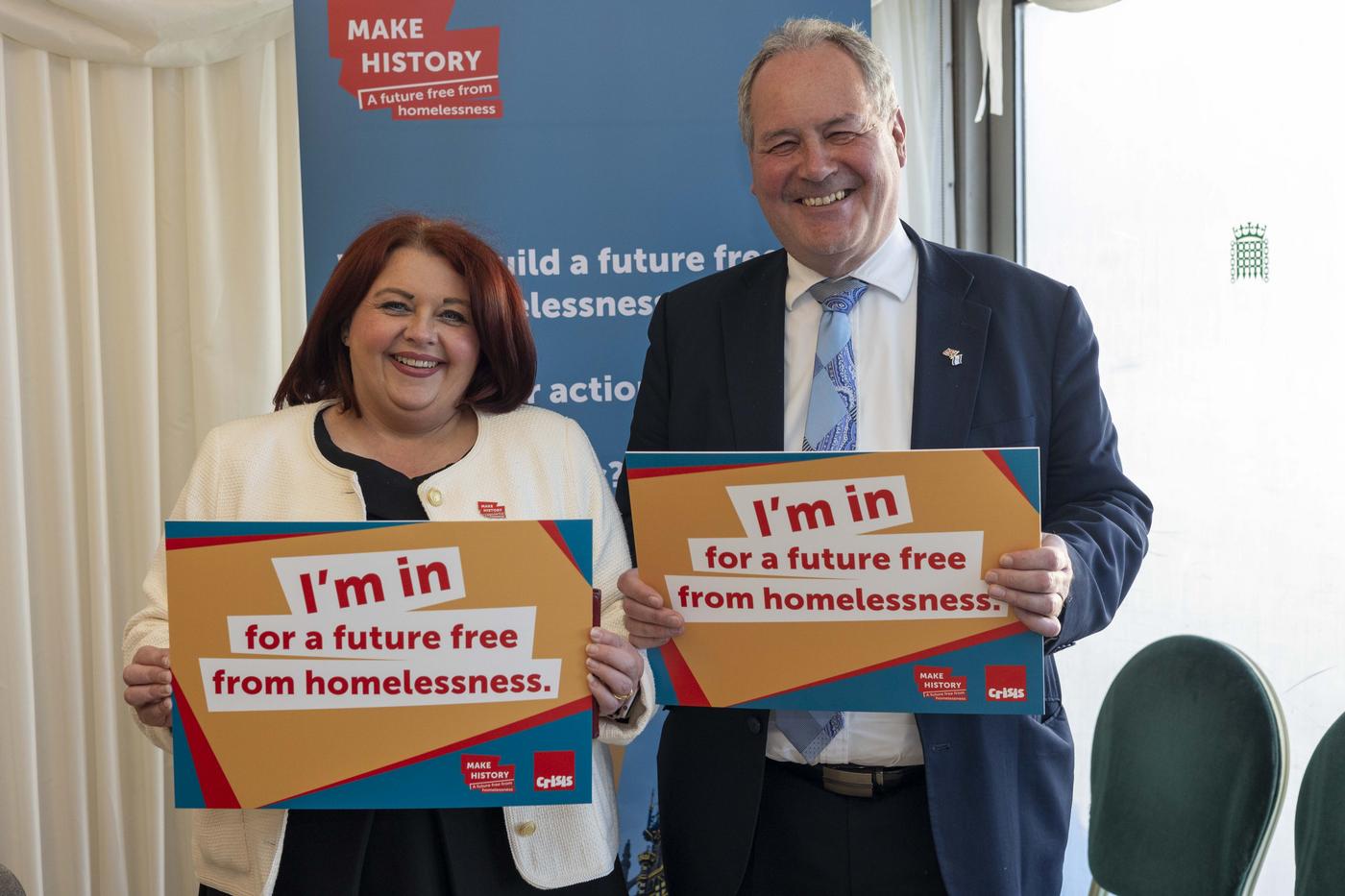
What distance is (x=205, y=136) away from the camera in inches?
147

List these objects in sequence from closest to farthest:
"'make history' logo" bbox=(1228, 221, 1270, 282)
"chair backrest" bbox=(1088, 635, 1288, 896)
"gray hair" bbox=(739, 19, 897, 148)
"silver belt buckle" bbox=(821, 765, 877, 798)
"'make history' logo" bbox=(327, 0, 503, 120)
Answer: "silver belt buckle" bbox=(821, 765, 877, 798) → "gray hair" bbox=(739, 19, 897, 148) → "chair backrest" bbox=(1088, 635, 1288, 896) → "'make history' logo" bbox=(327, 0, 503, 120) → "'make history' logo" bbox=(1228, 221, 1270, 282)

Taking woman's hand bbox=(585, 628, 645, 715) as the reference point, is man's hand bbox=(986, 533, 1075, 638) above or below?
above

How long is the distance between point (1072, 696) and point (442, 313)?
9.22 feet

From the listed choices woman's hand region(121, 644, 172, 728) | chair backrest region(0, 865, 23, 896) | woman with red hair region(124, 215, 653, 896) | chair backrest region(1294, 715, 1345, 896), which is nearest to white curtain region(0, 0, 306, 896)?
chair backrest region(0, 865, 23, 896)

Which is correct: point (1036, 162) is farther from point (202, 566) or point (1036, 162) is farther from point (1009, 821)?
point (202, 566)

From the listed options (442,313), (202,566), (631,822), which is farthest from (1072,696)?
(202,566)

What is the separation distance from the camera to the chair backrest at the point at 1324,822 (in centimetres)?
211

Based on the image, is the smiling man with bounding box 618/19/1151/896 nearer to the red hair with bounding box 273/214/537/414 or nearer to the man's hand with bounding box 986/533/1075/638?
the man's hand with bounding box 986/533/1075/638

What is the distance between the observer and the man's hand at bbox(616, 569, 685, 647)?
192 centimetres

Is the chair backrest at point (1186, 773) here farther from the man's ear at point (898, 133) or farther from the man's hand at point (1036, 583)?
the man's ear at point (898, 133)

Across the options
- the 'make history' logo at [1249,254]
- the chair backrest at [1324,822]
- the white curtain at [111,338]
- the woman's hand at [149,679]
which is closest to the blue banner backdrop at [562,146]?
the white curtain at [111,338]

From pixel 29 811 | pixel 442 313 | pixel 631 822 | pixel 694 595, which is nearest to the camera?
pixel 694 595

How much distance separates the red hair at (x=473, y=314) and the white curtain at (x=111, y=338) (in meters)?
1.66

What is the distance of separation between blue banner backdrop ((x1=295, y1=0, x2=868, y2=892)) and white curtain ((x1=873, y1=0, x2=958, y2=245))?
96cm
